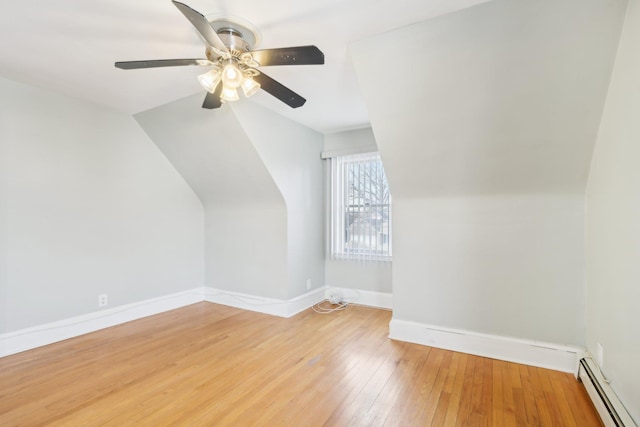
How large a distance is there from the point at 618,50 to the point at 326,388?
265 centimetres

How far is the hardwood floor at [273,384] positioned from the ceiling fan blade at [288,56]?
203cm

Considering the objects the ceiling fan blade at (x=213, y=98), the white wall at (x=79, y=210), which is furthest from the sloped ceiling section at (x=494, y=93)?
the white wall at (x=79, y=210)

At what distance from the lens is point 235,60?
1.71m

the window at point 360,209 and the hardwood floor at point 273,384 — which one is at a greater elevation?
the window at point 360,209

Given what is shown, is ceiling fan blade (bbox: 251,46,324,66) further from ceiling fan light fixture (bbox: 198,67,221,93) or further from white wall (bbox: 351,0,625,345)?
white wall (bbox: 351,0,625,345)

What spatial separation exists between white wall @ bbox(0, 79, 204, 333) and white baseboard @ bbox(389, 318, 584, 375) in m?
2.95

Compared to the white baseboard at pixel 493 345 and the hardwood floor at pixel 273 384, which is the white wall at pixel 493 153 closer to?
the white baseboard at pixel 493 345

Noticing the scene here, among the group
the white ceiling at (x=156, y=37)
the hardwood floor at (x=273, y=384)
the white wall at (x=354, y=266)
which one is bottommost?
the hardwood floor at (x=273, y=384)

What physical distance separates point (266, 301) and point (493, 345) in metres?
2.41

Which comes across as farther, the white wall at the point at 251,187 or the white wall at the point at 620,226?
the white wall at the point at 251,187

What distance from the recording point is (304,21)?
1.75 m

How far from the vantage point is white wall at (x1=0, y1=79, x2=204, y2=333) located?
2553mm

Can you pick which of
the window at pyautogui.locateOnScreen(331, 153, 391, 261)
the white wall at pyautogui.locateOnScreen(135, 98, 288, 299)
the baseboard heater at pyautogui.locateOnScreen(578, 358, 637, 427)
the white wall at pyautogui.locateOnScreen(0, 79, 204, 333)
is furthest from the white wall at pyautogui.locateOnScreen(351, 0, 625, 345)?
the white wall at pyautogui.locateOnScreen(0, 79, 204, 333)

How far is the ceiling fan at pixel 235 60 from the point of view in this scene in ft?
5.07
